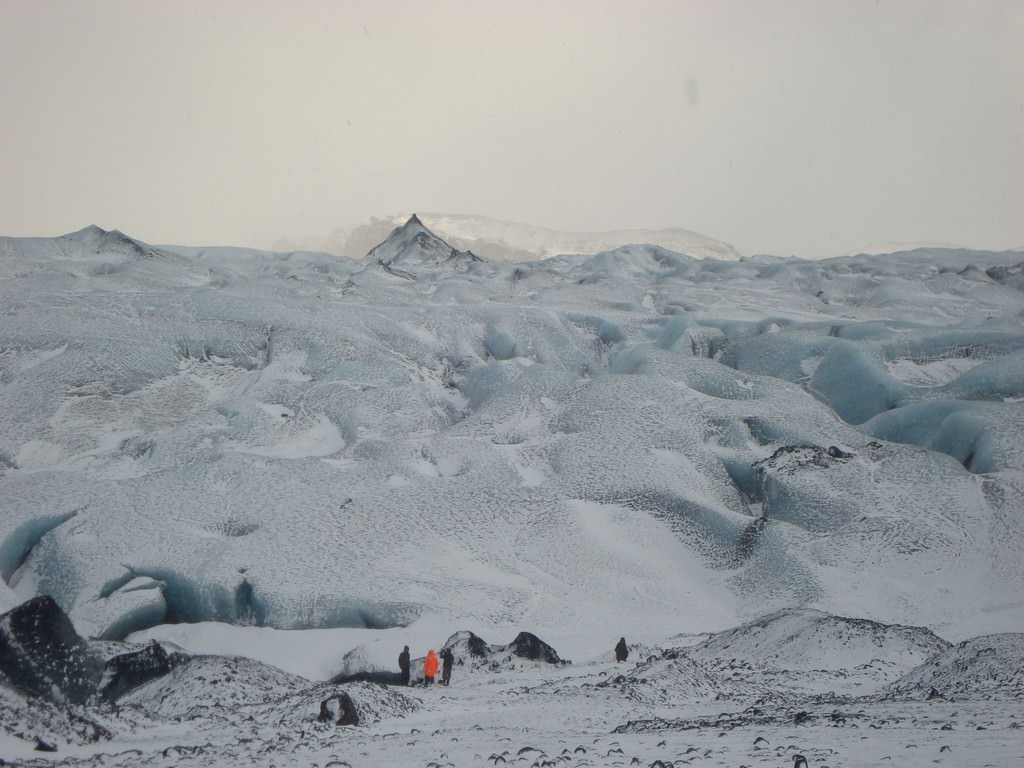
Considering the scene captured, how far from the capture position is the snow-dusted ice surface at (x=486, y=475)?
23703 mm

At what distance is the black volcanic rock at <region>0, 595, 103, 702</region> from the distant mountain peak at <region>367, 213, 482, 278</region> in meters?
48.0

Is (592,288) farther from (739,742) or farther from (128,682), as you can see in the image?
(739,742)

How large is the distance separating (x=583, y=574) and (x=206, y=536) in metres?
10.7

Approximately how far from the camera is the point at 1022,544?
2675cm

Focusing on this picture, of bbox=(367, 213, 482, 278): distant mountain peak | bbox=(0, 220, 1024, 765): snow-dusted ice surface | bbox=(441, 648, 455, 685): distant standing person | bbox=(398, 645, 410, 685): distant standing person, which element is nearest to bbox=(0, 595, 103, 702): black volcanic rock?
bbox=(398, 645, 410, 685): distant standing person

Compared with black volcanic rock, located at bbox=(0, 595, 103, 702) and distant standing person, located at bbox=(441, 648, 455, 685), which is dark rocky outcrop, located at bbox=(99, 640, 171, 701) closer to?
black volcanic rock, located at bbox=(0, 595, 103, 702)

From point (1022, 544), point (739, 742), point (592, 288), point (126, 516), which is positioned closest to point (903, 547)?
point (1022, 544)

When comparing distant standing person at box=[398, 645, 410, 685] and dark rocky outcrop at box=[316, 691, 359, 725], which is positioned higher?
dark rocky outcrop at box=[316, 691, 359, 725]

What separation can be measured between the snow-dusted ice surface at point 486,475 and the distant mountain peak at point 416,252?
16031 mm

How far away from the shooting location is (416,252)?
65625 millimetres

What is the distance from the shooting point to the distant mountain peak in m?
64.0

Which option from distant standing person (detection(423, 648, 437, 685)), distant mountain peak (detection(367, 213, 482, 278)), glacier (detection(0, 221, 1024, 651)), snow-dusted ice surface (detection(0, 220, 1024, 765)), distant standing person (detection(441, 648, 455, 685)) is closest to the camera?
distant standing person (detection(423, 648, 437, 685))

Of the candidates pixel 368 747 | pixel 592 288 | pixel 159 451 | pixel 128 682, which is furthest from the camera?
pixel 592 288

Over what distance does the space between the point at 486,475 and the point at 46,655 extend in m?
16.8
